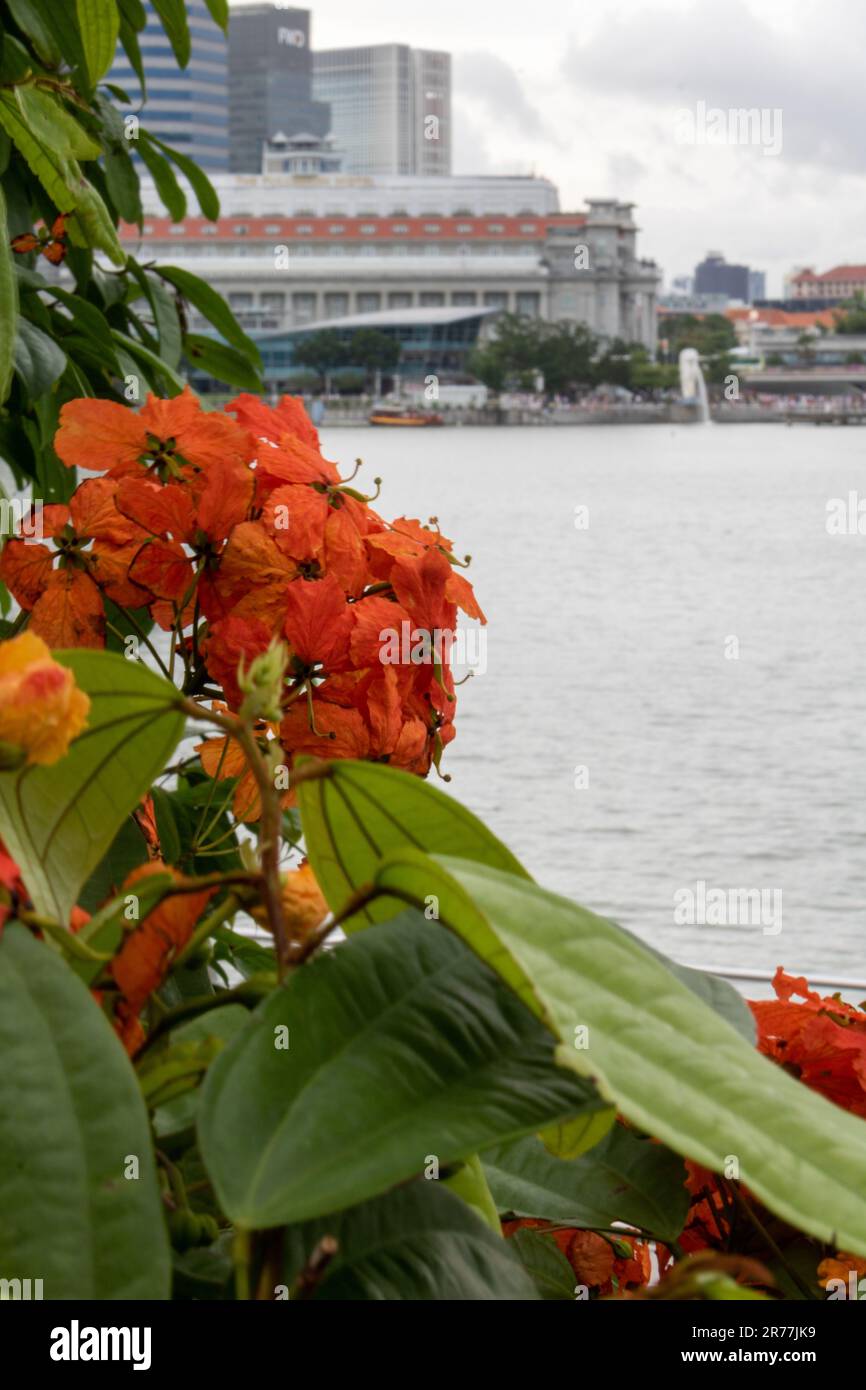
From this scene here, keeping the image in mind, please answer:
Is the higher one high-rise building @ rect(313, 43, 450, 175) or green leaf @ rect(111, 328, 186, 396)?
high-rise building @ rect(313, 43, 450, 175)

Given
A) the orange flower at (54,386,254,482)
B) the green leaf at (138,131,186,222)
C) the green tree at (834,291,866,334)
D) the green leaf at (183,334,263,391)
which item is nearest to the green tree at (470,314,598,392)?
the green tree at (834,291,866,334)

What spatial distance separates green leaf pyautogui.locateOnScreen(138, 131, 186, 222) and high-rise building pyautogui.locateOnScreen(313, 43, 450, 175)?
2466 centimetres

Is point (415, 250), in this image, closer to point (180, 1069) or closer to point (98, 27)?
→ point (98, 27)

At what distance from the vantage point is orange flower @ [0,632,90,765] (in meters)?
0.16

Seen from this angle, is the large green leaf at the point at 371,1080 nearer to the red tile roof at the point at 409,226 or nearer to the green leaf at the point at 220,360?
the green leaf at the point at 220,360

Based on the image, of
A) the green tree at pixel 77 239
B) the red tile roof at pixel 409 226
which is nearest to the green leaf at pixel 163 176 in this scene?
the green tree at pixel 77 239

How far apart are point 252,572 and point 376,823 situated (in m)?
0.12

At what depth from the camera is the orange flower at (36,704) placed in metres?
0.16

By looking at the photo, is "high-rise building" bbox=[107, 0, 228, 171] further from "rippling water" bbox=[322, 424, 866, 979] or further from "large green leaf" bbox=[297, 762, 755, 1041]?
"large green leaf" bbox=[297, 762, 755, 1041]

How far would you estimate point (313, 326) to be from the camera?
26875 mm

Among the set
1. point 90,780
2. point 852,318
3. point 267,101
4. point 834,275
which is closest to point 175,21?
point 90,780

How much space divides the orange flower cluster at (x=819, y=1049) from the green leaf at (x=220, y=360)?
44cm

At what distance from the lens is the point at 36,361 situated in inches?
18.6
